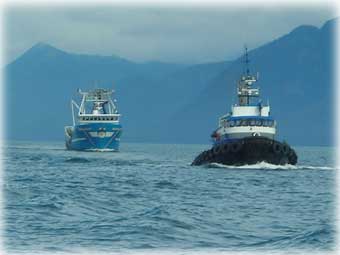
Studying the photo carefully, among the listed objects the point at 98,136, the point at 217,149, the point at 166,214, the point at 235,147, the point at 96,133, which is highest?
the point at 96,133

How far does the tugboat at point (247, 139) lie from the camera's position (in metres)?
57.8

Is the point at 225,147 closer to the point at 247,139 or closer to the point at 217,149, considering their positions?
the point at 217,149

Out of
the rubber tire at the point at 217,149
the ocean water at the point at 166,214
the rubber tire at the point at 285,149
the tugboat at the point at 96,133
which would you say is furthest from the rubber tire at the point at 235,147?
the tugboat at the point at 96,133

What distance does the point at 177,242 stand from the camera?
76.2ft

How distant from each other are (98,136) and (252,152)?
64962mm

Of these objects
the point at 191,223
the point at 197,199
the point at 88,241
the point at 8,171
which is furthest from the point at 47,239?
the point at 8,171

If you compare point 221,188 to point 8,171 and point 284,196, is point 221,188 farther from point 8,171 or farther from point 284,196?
point 8,171

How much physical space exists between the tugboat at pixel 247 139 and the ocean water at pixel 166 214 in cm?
1091

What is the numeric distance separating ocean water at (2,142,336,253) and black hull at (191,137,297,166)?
1055 centimetres

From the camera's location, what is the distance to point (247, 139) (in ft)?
188

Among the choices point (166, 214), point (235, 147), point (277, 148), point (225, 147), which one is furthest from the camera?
point (225, 147)

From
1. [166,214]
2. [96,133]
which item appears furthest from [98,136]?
[166,214]

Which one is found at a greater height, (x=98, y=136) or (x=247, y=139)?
(x=98, y=136)

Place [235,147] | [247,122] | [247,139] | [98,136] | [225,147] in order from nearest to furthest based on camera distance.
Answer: [247,139] < [235,147] < [225,147] < [247,122] < [98,136]
